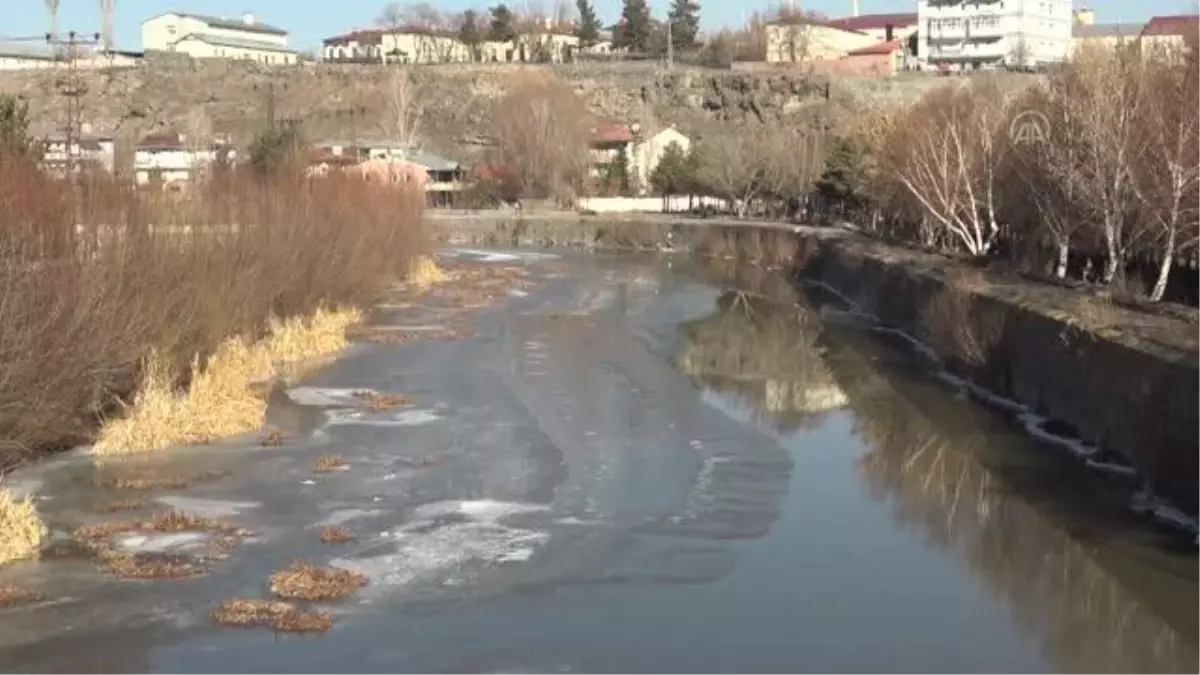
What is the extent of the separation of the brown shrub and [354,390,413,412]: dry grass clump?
94.6 inches

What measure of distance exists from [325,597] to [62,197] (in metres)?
8.60

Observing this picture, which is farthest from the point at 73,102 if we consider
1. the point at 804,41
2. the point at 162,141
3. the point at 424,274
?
the point at 804,41

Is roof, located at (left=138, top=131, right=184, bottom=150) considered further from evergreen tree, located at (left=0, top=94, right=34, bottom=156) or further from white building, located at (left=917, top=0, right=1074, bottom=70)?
evergreen tree, located at (left=0, top=94, right=34, bottom=156)

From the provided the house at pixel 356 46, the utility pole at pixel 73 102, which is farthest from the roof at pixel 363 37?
the utility pole at pixel 73 102

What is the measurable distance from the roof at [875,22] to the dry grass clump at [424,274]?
90008 mm

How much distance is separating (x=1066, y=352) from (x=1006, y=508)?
511 centimetres

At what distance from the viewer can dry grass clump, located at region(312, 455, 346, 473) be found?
1808 centimetres

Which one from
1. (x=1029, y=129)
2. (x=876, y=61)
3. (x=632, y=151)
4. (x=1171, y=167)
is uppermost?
(x=876, y=61)

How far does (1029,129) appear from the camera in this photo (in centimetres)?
3369

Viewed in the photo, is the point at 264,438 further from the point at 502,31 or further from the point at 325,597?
the point at 502,31

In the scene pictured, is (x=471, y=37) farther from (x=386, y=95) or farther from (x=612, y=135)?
(x=612, y=135)

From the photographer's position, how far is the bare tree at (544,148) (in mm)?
84125

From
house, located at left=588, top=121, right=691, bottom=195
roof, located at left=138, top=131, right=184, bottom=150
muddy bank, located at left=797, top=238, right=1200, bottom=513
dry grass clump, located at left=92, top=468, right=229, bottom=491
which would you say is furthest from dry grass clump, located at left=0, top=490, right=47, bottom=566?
house, located at left=588, top=121, right=691, bottom=195

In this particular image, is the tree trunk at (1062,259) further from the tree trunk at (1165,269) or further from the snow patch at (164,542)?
the snow patch at (164,542)
